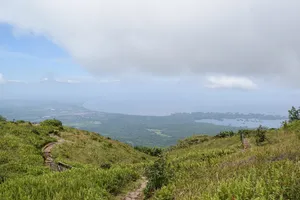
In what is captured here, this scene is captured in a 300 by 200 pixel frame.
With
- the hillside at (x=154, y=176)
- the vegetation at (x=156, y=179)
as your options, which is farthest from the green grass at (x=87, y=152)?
the vegetation at (x=156, y=179)

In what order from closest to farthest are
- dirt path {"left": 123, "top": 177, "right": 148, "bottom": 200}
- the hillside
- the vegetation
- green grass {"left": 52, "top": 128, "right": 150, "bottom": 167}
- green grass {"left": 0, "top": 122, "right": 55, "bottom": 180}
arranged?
the hillside → the vegetation → dirt path {"left": 123, "top": 177, "right": 148, "bottom": 200} → green grass {"left": 0, "top": 122, "right": 55, "bottom": 180} → green grass {"left": 52, "top": 128, "right": 150, "bottom": 167}

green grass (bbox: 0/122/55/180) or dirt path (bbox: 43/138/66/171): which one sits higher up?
green grass (bbox: 0/122/55/180)

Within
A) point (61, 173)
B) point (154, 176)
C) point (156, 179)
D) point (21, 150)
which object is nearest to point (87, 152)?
point (21, 150)

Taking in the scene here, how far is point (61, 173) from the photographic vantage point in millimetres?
18438

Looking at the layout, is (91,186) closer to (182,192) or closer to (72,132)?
(182,192)

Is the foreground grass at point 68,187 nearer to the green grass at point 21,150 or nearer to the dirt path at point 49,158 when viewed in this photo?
the green grass at point 21,150

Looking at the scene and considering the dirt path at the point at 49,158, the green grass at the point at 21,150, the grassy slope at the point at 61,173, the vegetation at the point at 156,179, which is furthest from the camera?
the dirt path at the point at 49,158

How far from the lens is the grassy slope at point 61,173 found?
14.1m

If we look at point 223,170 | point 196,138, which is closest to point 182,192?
point 223,170

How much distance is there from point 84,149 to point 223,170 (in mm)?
25118

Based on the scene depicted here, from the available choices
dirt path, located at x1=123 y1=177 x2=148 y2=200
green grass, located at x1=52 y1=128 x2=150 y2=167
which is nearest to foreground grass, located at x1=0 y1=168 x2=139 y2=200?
dirt path, located at x1=123 y1=177 x2=148 y2=200

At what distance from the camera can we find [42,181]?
15.7 metres

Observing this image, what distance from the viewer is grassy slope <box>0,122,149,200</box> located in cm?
1414

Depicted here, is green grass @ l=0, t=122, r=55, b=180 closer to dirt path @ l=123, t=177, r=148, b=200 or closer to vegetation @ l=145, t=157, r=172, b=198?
dirt path @ l=123, t=177, r=148, b=200
